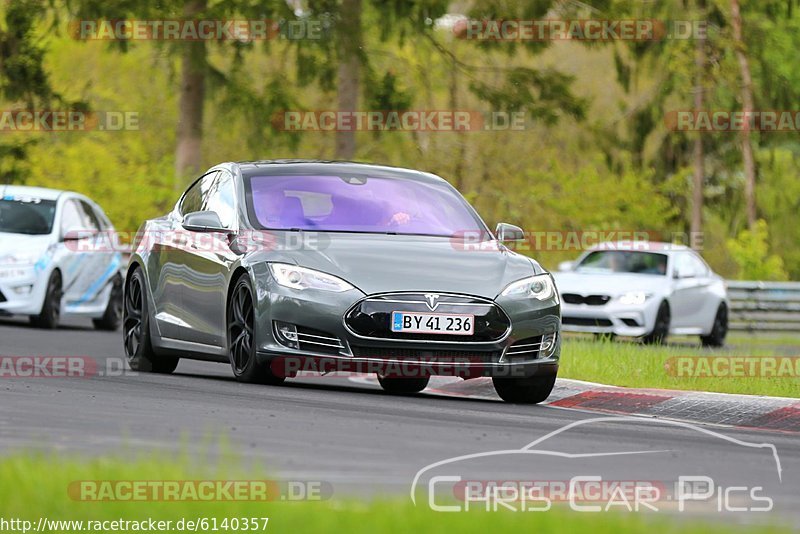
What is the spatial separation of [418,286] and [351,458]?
3579 mm

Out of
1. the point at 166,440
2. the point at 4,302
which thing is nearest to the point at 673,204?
the point at 4,302

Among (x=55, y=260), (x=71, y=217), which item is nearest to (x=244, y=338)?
(x=55, y=260)

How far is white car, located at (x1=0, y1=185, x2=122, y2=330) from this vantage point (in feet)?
67.4

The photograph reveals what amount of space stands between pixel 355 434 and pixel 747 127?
38074 millimetres

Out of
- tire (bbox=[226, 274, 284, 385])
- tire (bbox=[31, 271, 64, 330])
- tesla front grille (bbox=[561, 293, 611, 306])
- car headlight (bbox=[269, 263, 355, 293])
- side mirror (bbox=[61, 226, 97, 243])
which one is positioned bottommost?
tesla front grille (bbox=[561, 293, 611, 306])

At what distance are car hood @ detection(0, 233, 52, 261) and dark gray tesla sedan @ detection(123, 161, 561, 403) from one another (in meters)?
7.35

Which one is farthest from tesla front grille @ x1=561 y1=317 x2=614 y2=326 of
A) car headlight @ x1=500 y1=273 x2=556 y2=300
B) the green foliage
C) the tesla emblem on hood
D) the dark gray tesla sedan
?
the green foliage

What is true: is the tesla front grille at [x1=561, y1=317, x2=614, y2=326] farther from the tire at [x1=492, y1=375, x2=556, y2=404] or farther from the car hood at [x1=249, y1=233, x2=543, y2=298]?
the car hood at [x1=249, y1=233, x2=543, y2=298]

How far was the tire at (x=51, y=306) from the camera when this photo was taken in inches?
817

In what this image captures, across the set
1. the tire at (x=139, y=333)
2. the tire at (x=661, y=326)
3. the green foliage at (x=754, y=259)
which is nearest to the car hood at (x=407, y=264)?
the tire at (x=139, y=333)

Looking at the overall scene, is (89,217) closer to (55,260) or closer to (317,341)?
(55,260)

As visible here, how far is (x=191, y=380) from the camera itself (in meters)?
12.7

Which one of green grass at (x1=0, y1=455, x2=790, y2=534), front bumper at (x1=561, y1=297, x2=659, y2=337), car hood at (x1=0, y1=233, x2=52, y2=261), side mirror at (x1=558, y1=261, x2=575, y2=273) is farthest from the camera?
side mirror at (x1=558, y1=261, x2=575, y2=273)

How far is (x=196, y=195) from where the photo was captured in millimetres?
14062
